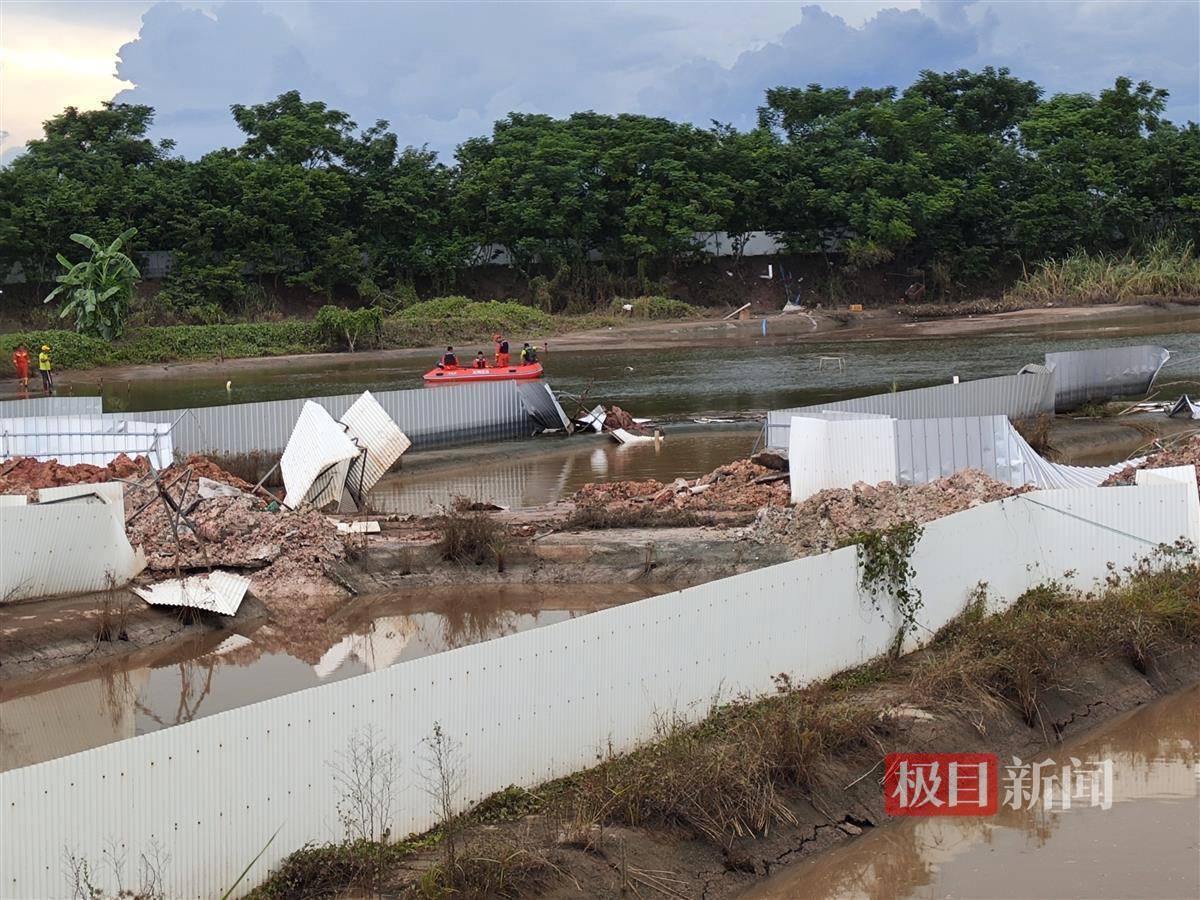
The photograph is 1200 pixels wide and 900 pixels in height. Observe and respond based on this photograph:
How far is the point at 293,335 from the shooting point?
60031 millimetres

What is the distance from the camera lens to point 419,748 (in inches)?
375

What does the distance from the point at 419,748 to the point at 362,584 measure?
9086 millimetres

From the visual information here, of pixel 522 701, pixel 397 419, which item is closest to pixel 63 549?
pixel 522 701

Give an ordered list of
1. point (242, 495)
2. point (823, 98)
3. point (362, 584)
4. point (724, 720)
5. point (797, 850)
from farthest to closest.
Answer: point (823, 98) < point (242, 495) < point (362, 584) < point (724, 720) < point (797, 850)

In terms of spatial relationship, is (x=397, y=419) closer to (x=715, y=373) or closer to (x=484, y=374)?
(x=484, y=374)

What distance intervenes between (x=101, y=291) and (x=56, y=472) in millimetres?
36427

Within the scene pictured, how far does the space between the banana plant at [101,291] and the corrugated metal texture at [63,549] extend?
41081mm

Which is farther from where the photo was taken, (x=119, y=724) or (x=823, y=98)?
(x=823, y=98)

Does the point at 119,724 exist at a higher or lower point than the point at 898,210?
lower

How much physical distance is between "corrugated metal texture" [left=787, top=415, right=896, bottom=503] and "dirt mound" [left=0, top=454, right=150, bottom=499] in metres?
9.83

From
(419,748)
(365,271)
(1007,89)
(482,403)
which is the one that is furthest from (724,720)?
(1007,89)

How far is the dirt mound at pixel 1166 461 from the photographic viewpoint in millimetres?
19312

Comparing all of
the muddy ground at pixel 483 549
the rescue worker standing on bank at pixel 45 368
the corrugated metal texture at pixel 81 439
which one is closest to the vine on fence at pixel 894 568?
the muddy ground at pixel 483 549

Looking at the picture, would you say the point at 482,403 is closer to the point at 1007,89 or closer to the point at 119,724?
the point at 119,724
